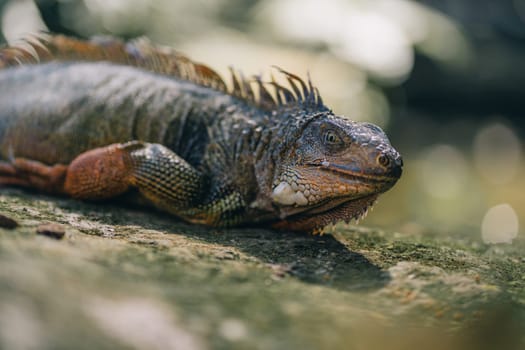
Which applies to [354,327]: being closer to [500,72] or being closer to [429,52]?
[429,52]

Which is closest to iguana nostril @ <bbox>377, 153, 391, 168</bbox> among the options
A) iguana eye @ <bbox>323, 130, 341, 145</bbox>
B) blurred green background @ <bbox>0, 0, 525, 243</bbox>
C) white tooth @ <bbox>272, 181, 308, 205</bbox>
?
iguana eye @ <bbox>323, 130, 341, 145</bbox>

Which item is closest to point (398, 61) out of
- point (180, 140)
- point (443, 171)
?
point (443, 171)

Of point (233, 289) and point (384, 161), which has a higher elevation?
point (384, 161)

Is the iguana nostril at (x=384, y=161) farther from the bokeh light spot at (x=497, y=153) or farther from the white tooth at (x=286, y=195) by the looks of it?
the bokeh light spot at (x=497, y=153)

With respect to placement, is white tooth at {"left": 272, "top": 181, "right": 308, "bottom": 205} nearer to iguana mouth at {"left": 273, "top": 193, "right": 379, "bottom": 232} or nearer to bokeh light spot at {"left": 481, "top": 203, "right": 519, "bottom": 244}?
iguana mouth at {"left": 273, "top": 193, "right": 379, "bottom": 232}

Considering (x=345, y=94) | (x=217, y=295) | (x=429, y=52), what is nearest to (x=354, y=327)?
(x=217, y=295)

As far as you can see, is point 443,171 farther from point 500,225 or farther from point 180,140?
point 180,140
